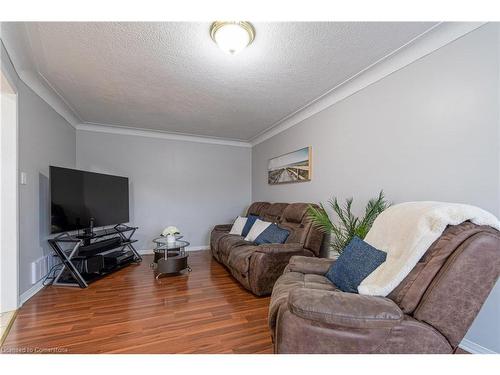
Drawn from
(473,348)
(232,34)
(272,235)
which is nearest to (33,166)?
(232,34)

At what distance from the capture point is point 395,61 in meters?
2.05

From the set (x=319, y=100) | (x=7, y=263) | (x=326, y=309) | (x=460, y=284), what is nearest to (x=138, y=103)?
(x=7, y=263)

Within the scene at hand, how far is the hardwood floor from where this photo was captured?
5.37 feet

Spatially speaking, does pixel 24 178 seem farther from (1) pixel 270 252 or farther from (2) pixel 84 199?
(1) pixel 270 252

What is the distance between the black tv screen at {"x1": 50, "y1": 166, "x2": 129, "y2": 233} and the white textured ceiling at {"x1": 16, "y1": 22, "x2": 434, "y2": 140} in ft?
3.39

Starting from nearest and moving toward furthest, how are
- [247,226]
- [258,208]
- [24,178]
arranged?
[24,178]
[247,226]
[258,208]

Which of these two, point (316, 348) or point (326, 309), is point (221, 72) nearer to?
point (326, 309)

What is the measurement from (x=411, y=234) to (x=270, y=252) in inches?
56.7

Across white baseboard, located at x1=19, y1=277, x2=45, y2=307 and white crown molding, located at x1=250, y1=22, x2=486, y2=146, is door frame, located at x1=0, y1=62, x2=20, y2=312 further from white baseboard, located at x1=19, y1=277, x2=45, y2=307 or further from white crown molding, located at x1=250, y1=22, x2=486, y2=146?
white crown molding, located at x1=250, y1=22, x2=486, y2=146

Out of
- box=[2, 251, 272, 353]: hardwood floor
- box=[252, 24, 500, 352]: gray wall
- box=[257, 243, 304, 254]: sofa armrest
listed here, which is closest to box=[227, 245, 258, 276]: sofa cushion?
box=[257, 243, 304, 254]: sofa armrest

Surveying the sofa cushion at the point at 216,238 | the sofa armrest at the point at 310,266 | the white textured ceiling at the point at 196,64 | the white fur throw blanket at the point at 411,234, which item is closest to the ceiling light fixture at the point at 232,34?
the white textured ceiling at the point at 196,64
